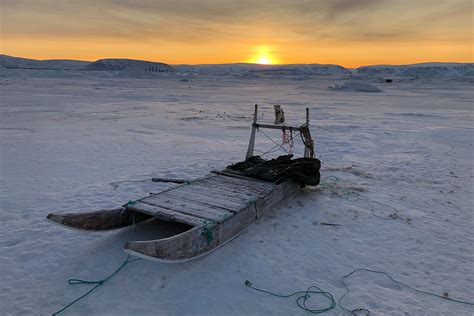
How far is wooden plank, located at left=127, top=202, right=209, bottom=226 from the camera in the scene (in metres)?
5.00

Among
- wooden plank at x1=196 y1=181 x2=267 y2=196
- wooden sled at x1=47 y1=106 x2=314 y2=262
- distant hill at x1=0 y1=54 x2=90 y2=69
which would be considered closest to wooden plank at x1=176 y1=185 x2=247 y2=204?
wooden sled at x1=47 y1=106 x2=314 y2=262

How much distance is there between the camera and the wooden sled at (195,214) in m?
4.50

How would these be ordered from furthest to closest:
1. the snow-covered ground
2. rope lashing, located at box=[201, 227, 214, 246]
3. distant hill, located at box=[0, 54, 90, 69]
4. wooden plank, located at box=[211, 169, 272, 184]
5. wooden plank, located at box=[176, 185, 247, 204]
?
distant hill, located at box=[0, 54, 90, 69] < wooden plank, located at box=[211, 169, 272, 184] < wooden plank, located at box=[176, 185, 247, 204] < rope lashing, located at box=[201, 227, 214, 246] < the snow-covered ground

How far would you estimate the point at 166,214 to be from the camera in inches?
202

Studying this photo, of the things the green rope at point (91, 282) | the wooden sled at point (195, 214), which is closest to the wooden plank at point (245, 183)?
the wooden sled at point (195, 214)

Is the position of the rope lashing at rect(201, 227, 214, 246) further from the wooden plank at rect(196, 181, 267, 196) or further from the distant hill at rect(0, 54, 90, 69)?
the distant hill at rect(0, 54, 90, 69)

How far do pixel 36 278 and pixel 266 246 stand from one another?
2.90 m

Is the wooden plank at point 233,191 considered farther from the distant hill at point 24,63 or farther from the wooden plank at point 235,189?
the distant hill at point 24,63

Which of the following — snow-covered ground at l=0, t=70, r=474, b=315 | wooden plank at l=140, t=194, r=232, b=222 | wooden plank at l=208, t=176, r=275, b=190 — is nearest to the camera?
snow-covered ground at l=0, t=70, r=474, b=315

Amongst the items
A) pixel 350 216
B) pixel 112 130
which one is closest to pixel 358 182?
pixel 350 216

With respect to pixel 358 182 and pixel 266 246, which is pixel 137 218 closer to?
pixel 266 246

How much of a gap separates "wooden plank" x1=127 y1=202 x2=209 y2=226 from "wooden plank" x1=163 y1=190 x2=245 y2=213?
596 mm

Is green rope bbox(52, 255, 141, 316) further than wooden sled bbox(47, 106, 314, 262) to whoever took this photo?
No

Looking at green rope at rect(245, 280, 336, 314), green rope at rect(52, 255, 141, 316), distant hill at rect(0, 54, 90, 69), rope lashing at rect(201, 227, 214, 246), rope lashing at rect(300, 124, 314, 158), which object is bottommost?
green rope at rect(245, 280, 336, 314)
